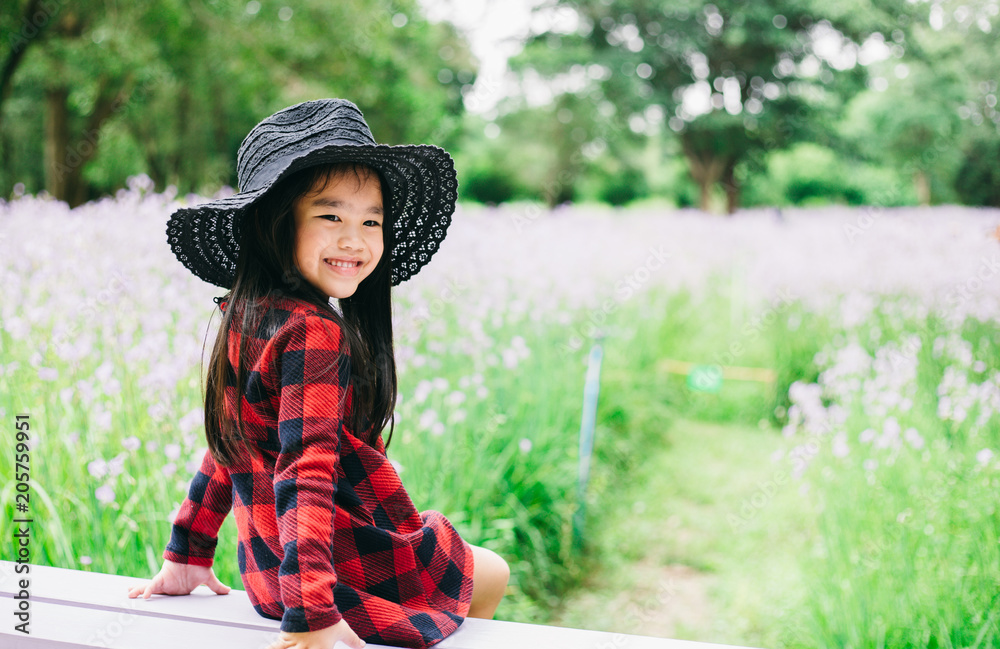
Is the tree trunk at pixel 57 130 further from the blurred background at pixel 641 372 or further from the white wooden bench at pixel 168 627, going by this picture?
the white wooden bench at pixel 168 627

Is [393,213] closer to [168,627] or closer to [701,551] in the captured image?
[168,627]

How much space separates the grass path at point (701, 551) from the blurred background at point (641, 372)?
0.05 ft

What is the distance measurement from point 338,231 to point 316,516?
0.50m

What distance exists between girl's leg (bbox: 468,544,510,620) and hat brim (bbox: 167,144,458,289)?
0.63 meters

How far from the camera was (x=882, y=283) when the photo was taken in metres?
4.14

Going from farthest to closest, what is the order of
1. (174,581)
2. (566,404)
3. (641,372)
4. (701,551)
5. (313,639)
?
1. (641,372)
2. (566,404)
3. (701,551)
4. (174,581)
5. (313,639)

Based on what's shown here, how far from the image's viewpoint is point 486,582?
1.43 meters

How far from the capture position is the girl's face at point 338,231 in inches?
47.4

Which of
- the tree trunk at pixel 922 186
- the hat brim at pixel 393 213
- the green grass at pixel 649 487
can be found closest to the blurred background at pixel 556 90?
the tree trunk at pixel 922 186

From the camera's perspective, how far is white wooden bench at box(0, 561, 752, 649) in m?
1.24

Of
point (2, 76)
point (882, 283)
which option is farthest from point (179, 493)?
point (2, 76)

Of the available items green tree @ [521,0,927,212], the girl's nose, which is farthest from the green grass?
green tree @ [521,0,927,212]

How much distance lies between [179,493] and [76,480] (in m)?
0.28

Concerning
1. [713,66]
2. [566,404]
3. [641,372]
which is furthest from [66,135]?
[713,66]
